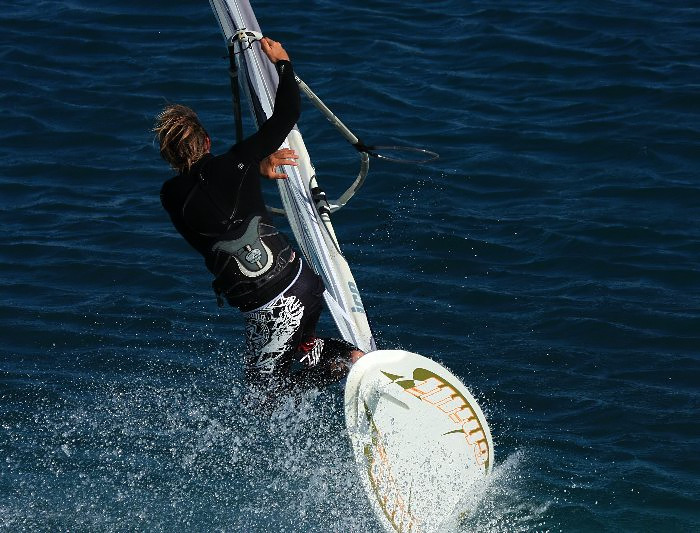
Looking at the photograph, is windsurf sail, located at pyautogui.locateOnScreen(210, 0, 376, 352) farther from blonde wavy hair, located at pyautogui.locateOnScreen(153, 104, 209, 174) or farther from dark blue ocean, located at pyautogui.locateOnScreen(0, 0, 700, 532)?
blonde wavy hair, located at pyautogui.locateOnScreen(153, 104, 209, 174)

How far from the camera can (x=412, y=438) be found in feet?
21.2

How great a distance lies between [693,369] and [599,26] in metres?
6.94

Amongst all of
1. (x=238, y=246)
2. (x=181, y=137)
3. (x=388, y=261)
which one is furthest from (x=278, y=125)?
(x=388, y=261)

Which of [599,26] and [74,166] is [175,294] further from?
[599,26]

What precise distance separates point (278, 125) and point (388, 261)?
3.99m

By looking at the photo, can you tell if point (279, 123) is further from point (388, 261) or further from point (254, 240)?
point (388, 261)

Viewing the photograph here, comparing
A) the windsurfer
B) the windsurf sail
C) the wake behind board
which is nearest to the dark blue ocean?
the wake behind board

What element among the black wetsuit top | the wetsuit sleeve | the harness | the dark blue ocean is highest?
the wetsuit sleeve

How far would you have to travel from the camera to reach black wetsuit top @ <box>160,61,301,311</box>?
19.2 ft

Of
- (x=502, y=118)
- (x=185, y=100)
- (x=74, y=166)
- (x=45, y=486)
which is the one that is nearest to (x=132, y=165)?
(x=74, y=166)

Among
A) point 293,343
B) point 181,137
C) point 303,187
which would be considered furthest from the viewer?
point 303,187

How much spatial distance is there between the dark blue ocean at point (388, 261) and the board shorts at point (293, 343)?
0.98ft

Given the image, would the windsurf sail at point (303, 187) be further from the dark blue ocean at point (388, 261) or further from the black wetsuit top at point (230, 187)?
the black wetsuit top at point (230, 187)

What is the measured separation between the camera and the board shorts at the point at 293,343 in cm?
619
